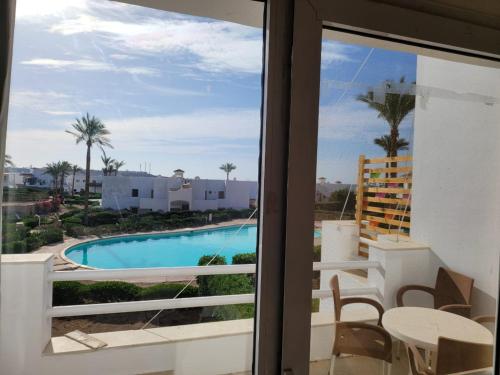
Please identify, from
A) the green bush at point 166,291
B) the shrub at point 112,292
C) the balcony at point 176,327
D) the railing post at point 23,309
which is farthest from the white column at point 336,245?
the railing post at point 23,309

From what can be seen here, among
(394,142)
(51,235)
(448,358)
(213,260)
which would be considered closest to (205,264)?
(213,260)

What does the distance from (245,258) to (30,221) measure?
65 cm

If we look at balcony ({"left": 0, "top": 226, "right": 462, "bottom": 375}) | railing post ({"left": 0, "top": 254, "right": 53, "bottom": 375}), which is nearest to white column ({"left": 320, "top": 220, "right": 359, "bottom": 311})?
balcony ({"left": 0, "top": 226, "right": 462, "bottom": 375})

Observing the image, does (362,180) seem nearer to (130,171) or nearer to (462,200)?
(462,200)

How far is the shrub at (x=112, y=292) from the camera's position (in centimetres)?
117

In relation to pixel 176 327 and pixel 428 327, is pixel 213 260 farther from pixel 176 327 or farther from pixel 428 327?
pixel 428 327

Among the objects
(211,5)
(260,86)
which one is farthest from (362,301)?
(211,5)

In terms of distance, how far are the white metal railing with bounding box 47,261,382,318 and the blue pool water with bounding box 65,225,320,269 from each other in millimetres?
24

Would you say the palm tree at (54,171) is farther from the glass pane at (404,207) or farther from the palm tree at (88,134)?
the glass pane at (404,207)

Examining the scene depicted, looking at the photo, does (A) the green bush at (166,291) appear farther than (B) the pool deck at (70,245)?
Yes

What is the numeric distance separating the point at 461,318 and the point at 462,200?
48cm

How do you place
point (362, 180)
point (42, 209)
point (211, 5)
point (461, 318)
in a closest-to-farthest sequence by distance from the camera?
point (42, 209) → point (211, 5) → point (362, 180) → point (461, 318)

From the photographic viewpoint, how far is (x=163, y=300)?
124cm

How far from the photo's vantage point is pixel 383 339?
139 centimetres
